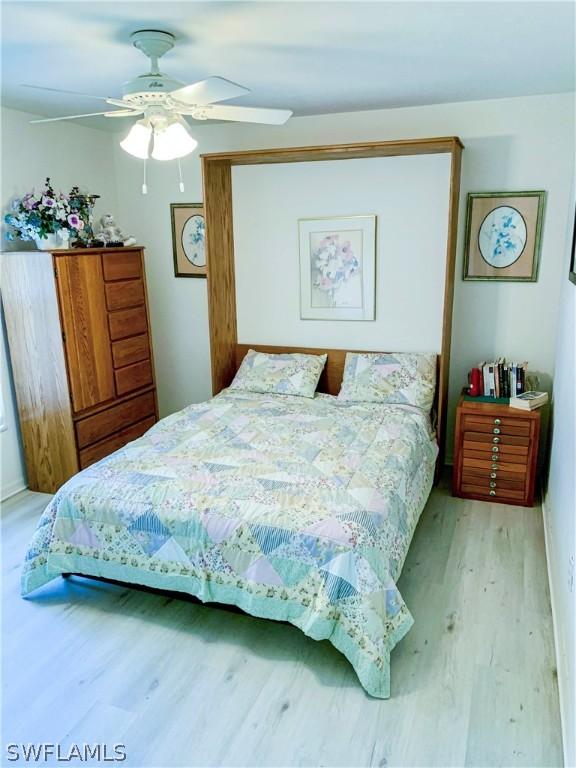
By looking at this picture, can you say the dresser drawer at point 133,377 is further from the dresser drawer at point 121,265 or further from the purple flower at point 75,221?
the purple flower at point 75,221

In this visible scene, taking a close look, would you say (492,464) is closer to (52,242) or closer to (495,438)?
(495,438)

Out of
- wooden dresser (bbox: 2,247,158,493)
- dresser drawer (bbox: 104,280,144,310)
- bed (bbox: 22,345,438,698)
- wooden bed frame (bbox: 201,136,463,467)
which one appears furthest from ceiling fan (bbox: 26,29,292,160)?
dresser drawer (bbox: 104,280,144,310)

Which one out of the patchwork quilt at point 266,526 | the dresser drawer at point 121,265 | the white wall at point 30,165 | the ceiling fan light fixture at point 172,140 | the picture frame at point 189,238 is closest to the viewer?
the patchwork quilt at point 266,526

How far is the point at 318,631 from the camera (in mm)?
2107

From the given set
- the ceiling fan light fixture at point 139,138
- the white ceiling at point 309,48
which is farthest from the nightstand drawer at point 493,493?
the ceiling fan light fixture at point 139,138

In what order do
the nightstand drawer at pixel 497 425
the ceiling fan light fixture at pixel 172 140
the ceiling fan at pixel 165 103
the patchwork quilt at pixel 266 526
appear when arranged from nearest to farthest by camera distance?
the ceiling fan at pixel 165 103 → the patchwork quilt at pixel 266 526 → the ceiling fan light fixture at pixel 172 140 → the nightstand drawer at pixel 497 425

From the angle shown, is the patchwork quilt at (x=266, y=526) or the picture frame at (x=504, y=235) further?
the picture frame at (x=504, y=235)

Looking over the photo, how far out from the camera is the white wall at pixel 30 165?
3461 mm

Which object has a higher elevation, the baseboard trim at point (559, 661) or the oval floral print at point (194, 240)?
the oval floral print at point (194, 240)

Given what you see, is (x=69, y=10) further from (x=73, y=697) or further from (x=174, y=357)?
(x=174, y=357)

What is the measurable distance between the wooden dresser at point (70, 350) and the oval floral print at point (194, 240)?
0.43 m

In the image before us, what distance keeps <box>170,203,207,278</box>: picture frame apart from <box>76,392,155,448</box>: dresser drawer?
1016 millimetres

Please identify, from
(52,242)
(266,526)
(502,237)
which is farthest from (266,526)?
(502,237)

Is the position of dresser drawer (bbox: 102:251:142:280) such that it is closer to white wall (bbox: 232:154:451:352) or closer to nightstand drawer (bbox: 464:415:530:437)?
white wall (bbox: 232:154:451:352)
